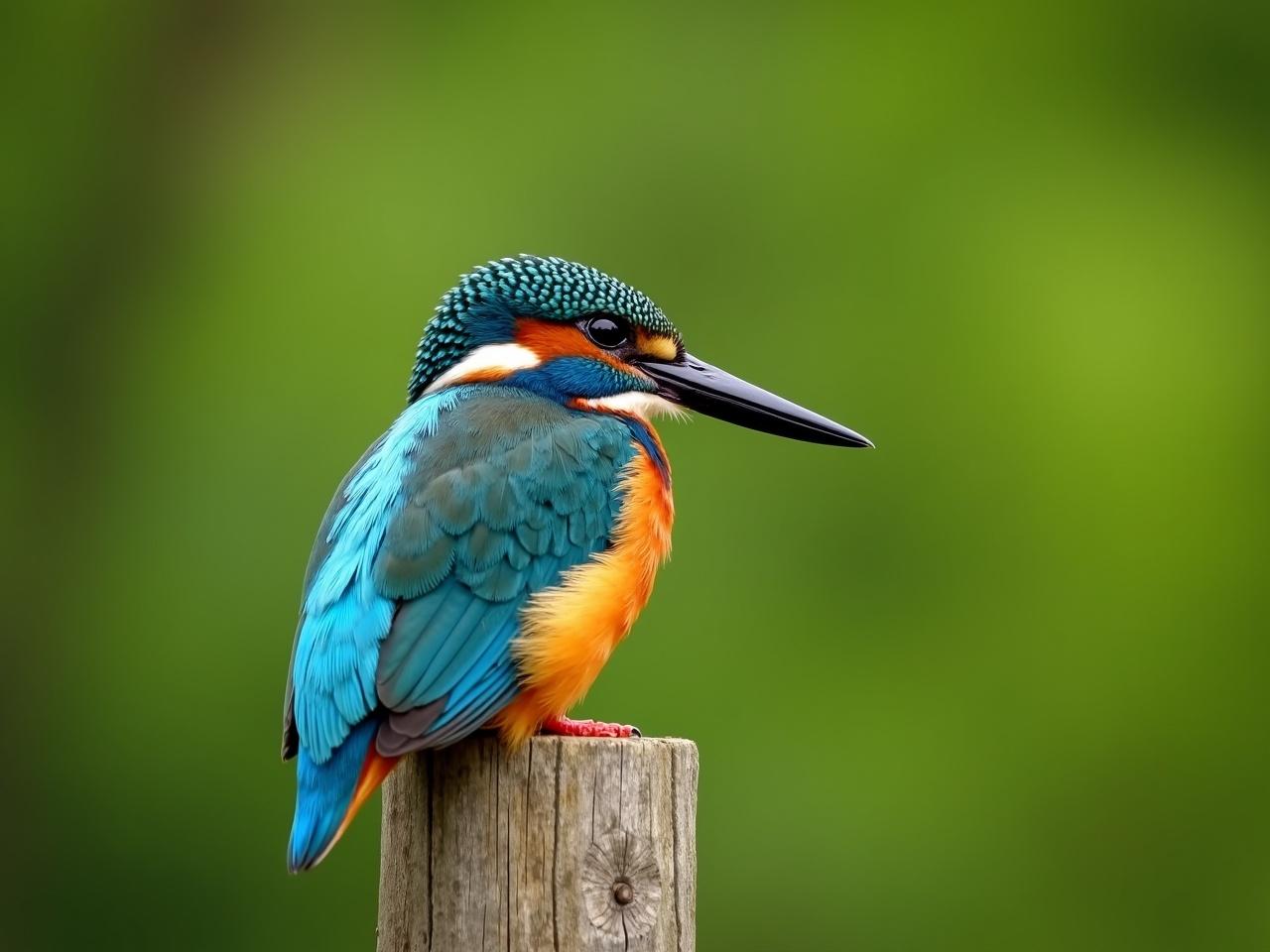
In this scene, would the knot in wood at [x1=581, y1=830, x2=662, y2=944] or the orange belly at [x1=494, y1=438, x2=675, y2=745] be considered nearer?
the knot in wood at [x1=581, y1=830, x2=662, y2=944]

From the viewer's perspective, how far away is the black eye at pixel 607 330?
4.77m

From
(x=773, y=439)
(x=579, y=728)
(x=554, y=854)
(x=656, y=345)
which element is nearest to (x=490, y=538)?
(x=579, y=728)

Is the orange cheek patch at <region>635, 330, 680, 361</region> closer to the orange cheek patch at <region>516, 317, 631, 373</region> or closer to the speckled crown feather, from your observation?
the speckled crown feather

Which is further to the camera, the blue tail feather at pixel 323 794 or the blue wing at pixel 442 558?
the blue wing at pixel 442 558

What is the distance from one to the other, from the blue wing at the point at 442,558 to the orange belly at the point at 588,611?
39 mm

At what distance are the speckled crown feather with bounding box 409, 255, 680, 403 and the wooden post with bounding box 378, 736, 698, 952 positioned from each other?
1.51 metres

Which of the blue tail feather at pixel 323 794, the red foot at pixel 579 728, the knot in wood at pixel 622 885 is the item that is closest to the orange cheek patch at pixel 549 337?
the red foot at pixel 579 728

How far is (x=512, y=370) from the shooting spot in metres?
4.68

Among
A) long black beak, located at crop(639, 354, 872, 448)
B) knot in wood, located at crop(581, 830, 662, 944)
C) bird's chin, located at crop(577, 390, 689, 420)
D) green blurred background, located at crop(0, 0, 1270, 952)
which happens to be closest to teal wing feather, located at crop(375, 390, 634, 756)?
bird's chin, located at crop(577, 390, 689, 420)

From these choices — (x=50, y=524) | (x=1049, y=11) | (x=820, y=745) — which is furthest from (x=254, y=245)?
(x=1049, y=11)

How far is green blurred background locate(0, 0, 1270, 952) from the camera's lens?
8.74 m

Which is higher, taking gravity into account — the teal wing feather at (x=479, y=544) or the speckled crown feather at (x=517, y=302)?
the speckled crown feather at (x=517, y=302)

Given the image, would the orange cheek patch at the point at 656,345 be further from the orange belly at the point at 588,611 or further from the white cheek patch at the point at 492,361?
the orange belly at the point at 588,611

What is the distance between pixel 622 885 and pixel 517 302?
71.9 inches
